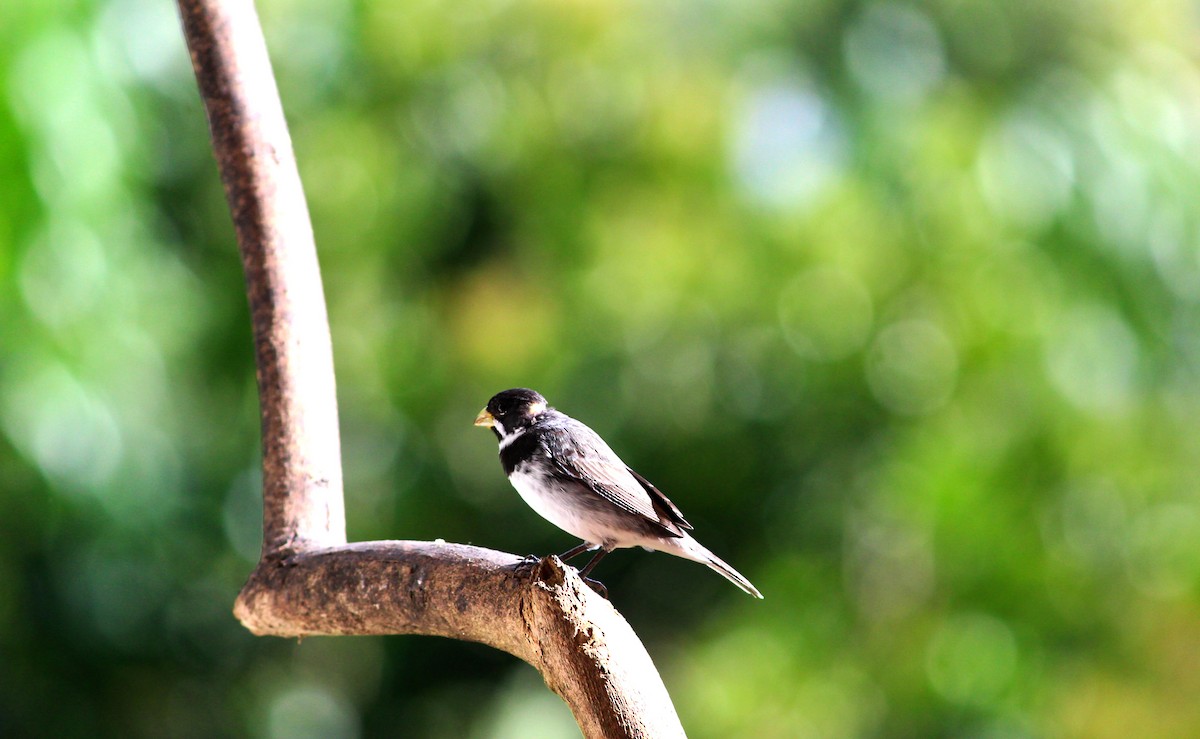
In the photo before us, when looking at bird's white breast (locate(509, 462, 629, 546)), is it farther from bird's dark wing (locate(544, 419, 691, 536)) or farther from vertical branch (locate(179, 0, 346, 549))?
vertical branch (locate(179, 0, 346, 549))

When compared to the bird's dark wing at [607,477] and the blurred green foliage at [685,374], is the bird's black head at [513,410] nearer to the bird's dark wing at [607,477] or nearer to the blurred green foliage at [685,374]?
the bird's dark wing at [607,477]

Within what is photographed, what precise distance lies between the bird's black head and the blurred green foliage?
2214 millimetres

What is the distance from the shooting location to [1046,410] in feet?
13.4

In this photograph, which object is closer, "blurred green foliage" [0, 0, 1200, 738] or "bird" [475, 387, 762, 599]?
"bird" [475, 387, 762, 599]

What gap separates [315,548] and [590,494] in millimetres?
384

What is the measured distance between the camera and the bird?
1639 millimetres

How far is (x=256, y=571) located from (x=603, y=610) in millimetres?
548

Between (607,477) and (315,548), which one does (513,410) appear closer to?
(607,477)

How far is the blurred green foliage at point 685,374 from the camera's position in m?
3.89

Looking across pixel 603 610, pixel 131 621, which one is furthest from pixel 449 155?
pixel 603 610

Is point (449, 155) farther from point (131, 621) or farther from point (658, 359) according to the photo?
point (131, 621)

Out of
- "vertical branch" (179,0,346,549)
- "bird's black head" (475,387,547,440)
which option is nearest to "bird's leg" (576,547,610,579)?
"bird's black head" (475,387,547,440)

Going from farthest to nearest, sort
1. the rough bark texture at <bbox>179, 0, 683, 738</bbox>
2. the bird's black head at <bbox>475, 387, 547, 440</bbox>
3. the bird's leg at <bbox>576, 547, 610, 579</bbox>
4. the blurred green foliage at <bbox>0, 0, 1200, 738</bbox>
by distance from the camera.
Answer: the blurred green foliage at <bbox>0, 0, 1200, 738</bbox>
the bird's black head at <bbox>475, 387, 547, 440</bbox>
the bird's leg at <bbox>576, 547, 610, 579</bbox>
the rough bark texture at <bbox>179, 0, 683, 738</bbox>

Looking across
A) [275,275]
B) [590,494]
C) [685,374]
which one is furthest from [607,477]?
[685,374]
